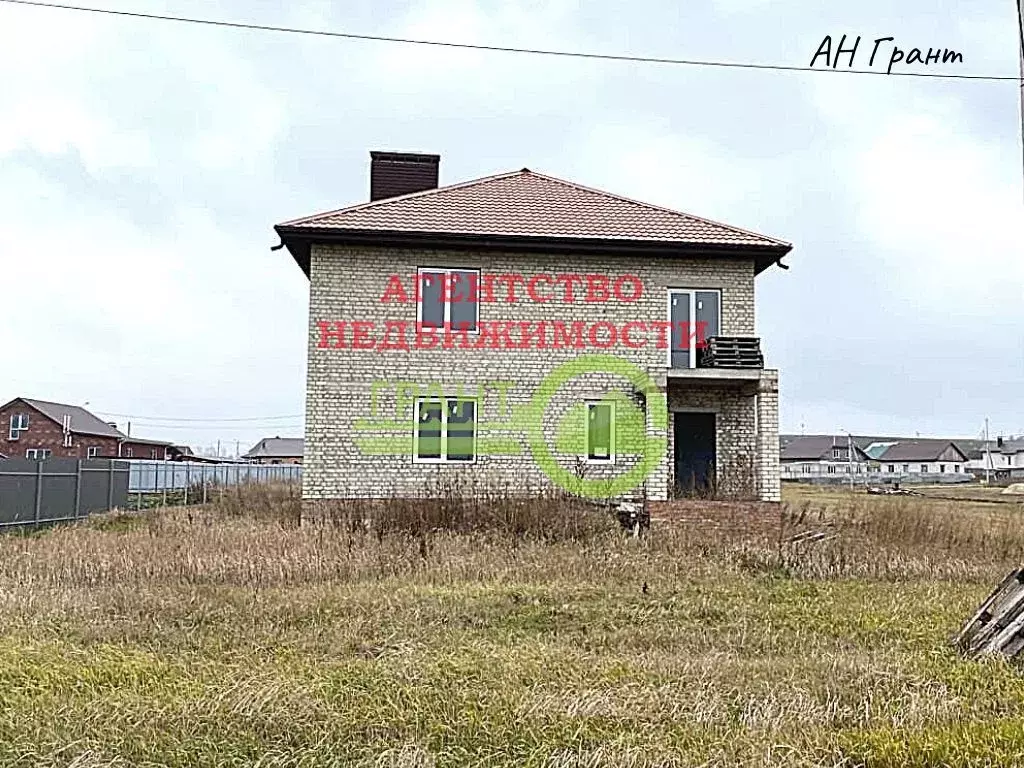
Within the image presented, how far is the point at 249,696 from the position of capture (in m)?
5.86

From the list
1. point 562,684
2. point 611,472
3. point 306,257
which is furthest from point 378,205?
point 562,684

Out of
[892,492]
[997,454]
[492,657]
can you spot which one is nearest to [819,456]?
[997,454]

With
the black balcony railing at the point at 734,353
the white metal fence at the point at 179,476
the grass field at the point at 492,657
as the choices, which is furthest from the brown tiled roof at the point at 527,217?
the white metal fence at the point at 179,476

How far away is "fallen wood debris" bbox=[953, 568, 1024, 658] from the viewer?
7.54 m

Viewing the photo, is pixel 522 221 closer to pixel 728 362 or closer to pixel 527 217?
pixel 527 217

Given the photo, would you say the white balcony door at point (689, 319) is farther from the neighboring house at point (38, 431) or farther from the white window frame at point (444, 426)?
the neighboring house at point (38, 431)

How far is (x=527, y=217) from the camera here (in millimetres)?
19844

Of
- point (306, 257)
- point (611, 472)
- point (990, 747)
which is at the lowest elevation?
point (990, 747)

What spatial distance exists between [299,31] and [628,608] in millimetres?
8138

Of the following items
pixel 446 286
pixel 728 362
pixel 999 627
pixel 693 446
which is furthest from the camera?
pixel 693 446

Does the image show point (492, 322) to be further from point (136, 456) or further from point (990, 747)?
point (136, 456)

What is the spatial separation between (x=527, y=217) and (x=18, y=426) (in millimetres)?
43304

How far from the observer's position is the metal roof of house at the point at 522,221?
18.8 metres

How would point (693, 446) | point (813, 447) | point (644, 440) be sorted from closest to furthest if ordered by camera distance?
point (644, 440)
point (693, 446)
point (813, 447)
